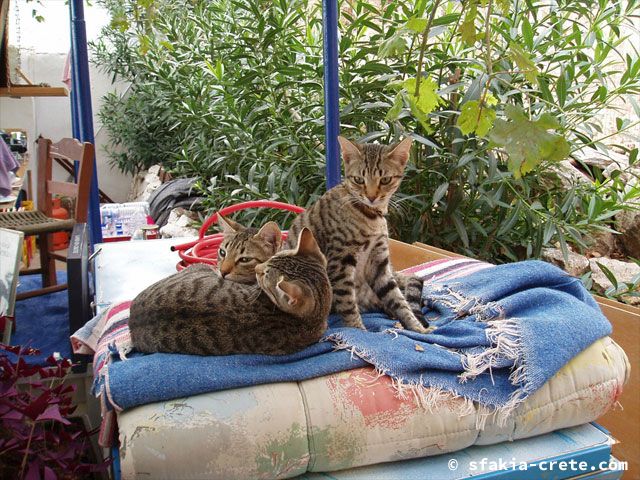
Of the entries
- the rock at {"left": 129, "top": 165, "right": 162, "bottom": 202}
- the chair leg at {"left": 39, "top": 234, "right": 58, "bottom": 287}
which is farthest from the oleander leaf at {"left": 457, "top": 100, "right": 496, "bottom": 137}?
the rock at {"left": 129, "top": 165, "right": 162, "bottom": 202}

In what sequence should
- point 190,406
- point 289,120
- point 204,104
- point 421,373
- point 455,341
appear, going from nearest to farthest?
point 190,406, point 421,373, point 455,341, point 289,120, point 204,104

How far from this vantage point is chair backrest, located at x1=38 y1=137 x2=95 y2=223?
2664mm

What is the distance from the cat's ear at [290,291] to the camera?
46.1 inches

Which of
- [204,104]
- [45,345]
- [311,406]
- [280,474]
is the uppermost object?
[204,104]

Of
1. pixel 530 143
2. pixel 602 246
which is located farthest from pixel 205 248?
pixel 602 246

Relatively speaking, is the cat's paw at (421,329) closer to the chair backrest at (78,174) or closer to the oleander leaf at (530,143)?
the oleander leaf at (530,143)

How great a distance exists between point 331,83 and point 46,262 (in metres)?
2.19

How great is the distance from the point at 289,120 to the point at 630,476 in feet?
7.82

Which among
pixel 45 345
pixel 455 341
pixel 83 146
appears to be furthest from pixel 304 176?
pixel 455 341

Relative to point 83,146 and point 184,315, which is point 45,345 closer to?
point 83,146

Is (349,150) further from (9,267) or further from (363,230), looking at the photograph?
(9,267)

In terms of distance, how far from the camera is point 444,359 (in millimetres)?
1237

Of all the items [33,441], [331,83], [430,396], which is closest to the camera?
[33,441]

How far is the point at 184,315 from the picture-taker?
1225 mm
